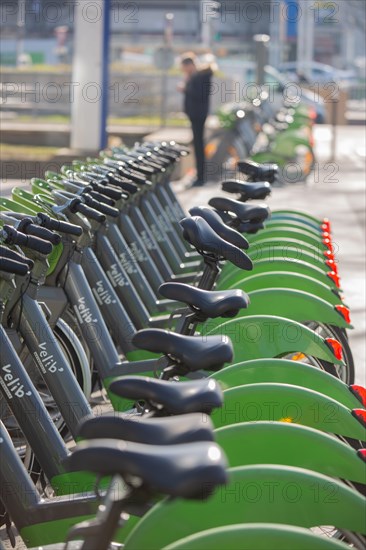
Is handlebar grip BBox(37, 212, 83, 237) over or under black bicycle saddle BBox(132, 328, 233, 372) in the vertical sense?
over

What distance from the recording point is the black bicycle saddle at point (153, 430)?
228 centimetres

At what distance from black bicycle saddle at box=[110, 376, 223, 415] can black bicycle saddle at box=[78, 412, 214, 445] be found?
126 millimetres

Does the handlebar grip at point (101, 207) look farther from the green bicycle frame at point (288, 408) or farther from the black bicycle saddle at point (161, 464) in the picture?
the black bicycle saddle at point (161, 464)

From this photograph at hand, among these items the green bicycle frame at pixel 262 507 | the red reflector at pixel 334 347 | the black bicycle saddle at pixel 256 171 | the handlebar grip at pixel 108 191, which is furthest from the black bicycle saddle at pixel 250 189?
the green bicycle frame at pixel 262 507

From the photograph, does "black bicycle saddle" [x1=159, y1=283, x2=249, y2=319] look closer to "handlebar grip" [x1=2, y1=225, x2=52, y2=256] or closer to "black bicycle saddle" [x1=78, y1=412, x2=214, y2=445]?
"handlebar grip" [x1=2, y1=225, x2=52, y2=256]

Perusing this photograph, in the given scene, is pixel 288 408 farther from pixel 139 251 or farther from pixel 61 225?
pixel 139 251

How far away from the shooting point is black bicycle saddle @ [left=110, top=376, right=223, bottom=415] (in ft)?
8.46

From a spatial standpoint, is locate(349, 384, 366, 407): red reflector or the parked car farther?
the parked car

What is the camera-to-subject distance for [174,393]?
102 inches

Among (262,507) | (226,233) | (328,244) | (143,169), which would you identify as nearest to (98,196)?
(226,233)

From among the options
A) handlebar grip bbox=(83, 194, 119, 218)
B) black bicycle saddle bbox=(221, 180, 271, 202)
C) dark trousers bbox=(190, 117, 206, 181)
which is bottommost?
dark trousers bbox=(190, 117, 206, 181)

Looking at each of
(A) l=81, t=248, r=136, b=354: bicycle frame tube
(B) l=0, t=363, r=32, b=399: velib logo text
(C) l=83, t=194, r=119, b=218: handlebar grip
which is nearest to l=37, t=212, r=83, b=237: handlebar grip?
(A) l=81, t=248, r=136, b=354: bicycle frame tube

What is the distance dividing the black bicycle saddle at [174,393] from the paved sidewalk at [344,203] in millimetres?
4144

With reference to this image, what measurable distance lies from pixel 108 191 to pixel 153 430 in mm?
3576
